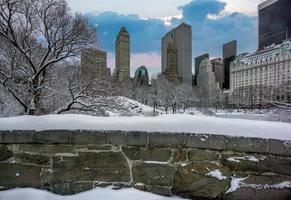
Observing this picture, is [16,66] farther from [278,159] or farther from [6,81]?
[278,159]

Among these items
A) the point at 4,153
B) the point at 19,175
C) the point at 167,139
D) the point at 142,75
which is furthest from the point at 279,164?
the point at 142,75

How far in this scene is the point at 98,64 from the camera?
58.4 feet

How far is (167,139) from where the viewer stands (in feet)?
10.3

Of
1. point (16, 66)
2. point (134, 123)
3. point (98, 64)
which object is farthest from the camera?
point (98, 64)

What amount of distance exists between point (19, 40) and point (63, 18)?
277 cm

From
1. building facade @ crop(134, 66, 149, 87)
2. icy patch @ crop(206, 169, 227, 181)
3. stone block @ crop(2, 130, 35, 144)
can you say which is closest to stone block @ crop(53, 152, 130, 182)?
stone block @ crop(2, 130, 35, 144)

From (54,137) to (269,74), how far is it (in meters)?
41.5

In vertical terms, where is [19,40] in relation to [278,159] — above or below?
above

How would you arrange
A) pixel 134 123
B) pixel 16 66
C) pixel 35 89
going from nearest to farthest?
pixel 134 123 → pixel 35 89 → pixel 16 66

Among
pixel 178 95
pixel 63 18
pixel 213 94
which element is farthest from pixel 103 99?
pixel 213 94

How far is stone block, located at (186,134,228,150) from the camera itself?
121 inches

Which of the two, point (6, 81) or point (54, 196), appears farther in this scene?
point (6, 81)

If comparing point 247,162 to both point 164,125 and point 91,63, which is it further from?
point 91,63

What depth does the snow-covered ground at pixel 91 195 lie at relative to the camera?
3.07 m
